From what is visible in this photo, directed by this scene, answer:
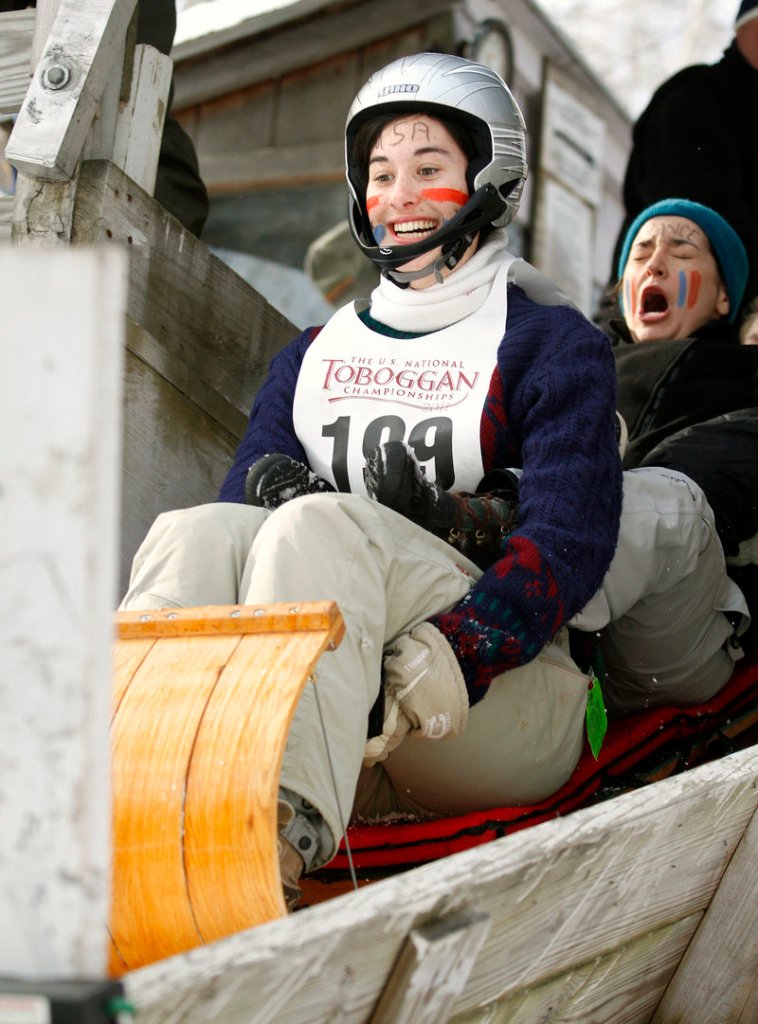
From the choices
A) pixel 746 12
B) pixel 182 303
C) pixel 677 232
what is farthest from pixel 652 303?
pixel 746 12

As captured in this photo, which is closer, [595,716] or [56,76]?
[595,716]

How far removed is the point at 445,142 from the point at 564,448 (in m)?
0.84

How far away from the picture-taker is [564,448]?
102 inches

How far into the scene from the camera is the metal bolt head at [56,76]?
3.29 meters

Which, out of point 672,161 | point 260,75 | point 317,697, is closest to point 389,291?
point 317,697

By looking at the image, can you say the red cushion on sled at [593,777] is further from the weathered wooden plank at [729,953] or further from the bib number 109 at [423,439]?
the bib number 109 at [423,439]

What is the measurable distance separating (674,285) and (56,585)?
3248mm

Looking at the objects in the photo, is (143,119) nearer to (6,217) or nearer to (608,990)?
(6,217)

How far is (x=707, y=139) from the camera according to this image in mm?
5293

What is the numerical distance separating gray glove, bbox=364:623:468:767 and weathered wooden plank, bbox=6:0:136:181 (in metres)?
1.66

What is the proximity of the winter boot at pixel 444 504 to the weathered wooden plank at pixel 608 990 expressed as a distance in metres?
0.74

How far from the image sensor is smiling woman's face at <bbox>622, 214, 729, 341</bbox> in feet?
13.3

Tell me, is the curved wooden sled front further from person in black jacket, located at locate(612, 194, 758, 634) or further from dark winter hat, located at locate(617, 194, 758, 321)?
dark winter hat, located at locate(617, 194, 758, 321)

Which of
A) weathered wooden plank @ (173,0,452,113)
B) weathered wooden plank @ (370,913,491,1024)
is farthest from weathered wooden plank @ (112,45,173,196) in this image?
weathered wooden plank @ (173,0,452,113)
